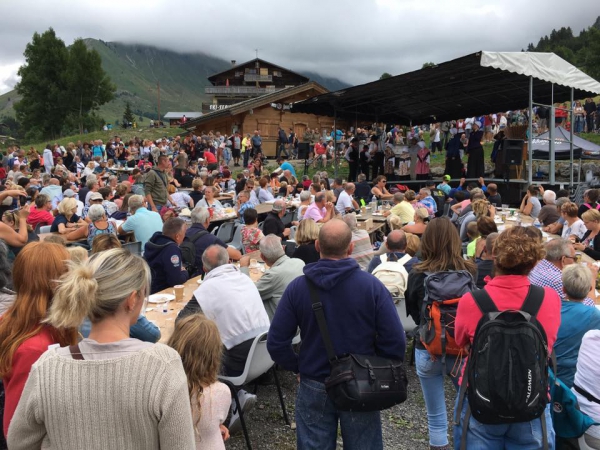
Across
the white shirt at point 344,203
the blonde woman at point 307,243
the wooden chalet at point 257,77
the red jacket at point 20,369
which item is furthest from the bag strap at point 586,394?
the wooden chalet at point 257,77

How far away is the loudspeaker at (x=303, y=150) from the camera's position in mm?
21984

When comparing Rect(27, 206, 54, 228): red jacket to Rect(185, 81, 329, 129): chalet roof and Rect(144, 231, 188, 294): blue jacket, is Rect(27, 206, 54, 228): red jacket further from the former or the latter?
Rect(185, 81, 329, 129): chalet roof

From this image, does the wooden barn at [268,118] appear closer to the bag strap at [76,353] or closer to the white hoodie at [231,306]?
the white hoodie at [231,306]

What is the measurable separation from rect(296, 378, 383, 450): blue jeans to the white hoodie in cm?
108

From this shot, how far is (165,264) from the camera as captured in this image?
200 inches

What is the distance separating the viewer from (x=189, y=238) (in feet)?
19.6

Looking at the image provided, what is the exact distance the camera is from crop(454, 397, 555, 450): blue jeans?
2.42 meters

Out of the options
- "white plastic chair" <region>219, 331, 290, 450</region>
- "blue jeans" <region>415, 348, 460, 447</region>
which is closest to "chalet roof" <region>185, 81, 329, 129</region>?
"white plastic chair" <region>219, 331, 290, 450</region>

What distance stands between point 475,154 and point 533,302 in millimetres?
14657

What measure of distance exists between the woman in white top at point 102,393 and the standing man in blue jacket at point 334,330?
100cm

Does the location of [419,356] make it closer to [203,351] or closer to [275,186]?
[203,351]

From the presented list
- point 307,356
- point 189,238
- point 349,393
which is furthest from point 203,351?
point 189,238

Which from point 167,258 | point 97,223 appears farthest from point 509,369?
point 97,223

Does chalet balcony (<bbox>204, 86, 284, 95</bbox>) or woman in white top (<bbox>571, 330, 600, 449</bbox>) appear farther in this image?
chalet balcony (<bbox>204, 86, 284, 95</bbox>)
